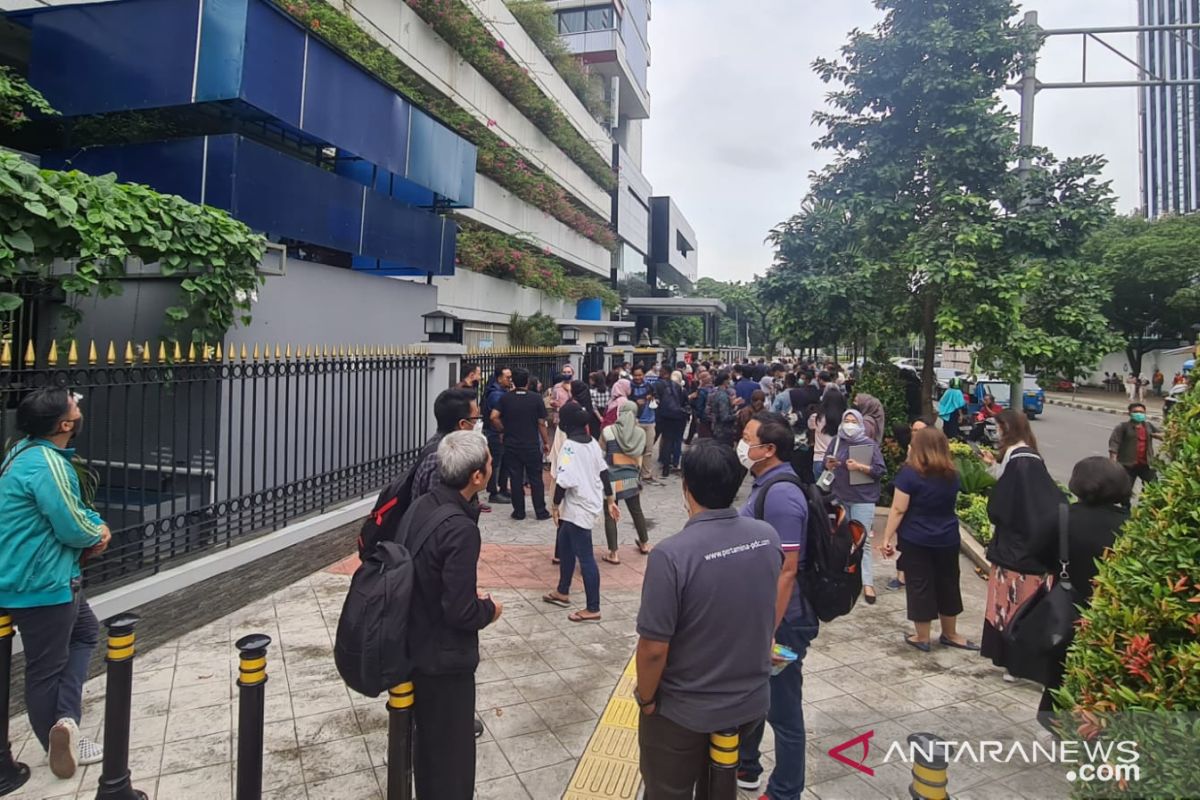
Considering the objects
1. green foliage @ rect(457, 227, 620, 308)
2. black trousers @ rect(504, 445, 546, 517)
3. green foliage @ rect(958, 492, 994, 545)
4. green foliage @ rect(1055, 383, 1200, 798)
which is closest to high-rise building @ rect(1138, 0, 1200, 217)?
green foliage @ rect(457, 227, 620, 308)

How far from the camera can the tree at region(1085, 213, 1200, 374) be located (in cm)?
3424

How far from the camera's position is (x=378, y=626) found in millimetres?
2488

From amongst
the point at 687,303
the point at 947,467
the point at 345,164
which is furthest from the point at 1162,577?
the point at 687,303

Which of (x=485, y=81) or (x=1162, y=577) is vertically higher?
(x=485, y=81)

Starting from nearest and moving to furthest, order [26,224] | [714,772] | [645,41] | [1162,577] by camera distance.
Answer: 1. [1162,577]
2. [714,772]
3. [26,224]
4. [645,41]

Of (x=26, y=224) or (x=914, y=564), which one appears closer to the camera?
(x=26, y=224)

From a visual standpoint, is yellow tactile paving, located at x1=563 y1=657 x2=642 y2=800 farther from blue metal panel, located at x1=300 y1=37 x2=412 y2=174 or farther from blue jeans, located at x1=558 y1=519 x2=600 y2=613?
blue metal panel, located at x1=300 y1=37 x2=412 y2=174

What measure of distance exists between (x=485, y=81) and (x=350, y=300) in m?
12.9

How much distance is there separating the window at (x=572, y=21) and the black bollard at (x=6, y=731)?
3471cm

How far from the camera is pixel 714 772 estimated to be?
2.35 m

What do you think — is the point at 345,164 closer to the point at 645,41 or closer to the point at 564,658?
the point at 564,658

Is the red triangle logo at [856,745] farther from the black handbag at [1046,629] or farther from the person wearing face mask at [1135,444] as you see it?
the person wearing face mask at [1135,444]

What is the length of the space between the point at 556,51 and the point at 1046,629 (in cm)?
2555

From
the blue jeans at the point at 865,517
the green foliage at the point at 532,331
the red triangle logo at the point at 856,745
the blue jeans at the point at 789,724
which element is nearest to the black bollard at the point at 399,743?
the blue jeans at the point at 789,724
